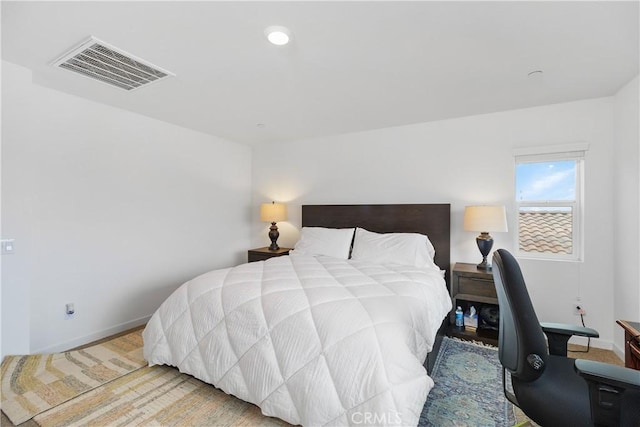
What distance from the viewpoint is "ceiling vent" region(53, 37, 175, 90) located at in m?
1.92

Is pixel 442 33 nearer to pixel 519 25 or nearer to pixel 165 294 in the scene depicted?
pixel 519 25

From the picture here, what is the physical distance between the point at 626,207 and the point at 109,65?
4.23 metres

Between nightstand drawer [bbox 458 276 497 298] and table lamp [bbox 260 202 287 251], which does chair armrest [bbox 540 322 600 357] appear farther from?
table lamp [bbox 260 202 287 251]

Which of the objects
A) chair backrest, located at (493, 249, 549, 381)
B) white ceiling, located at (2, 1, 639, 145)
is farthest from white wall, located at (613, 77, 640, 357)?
chair backrest, located at (493, 249, 549, 381)

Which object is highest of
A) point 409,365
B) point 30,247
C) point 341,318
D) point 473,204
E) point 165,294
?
point 473,204

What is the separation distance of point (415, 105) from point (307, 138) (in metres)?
1.74

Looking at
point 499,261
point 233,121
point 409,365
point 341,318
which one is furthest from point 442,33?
point 233,121

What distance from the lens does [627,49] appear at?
1.88m

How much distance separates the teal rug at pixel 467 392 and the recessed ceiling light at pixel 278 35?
7.88ft

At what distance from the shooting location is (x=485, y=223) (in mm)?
2770

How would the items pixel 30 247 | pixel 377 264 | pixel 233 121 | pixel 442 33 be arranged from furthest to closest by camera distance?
pixel 233 121 < pixel 377 264 < pixel 30 247 < pixel 442 33

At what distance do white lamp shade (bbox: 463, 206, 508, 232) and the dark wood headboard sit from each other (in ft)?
1.37

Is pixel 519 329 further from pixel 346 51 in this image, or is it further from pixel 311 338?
pixel 346 51

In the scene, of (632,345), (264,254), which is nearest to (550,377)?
(632,345)
